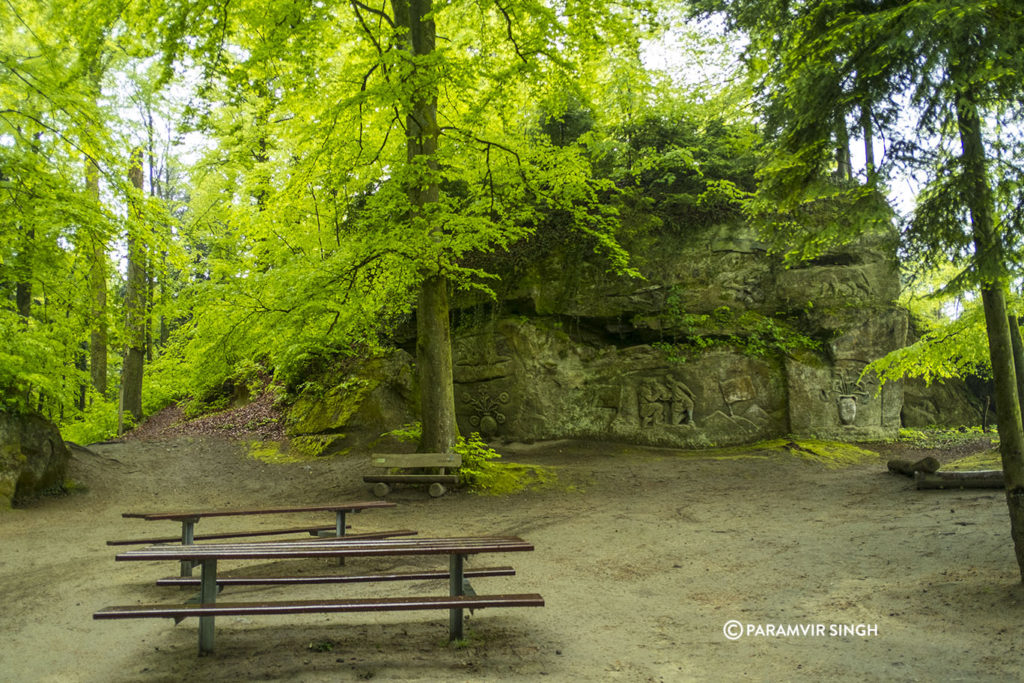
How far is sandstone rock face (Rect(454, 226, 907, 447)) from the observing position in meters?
13.5

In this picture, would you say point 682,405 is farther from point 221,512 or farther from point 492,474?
point 221,512

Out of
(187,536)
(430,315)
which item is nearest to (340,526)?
(187,536)

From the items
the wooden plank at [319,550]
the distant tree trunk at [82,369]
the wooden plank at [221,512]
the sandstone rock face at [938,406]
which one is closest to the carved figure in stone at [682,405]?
the sandstone rock face at [938,406]

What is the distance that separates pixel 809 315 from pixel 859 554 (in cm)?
914

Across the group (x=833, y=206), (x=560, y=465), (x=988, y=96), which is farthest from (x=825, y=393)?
(x=988, y=96)

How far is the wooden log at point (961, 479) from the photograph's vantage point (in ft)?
27.2

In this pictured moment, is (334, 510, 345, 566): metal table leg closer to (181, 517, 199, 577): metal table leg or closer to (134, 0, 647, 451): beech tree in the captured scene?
(181, 517, 199, 577): metal table leg

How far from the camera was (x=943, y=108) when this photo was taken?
4.84 m

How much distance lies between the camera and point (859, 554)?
611cm

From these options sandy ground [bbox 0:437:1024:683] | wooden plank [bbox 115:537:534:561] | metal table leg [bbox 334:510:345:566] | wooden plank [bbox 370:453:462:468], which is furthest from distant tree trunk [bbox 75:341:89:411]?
wooden plank [bbox 115:537:534:561]

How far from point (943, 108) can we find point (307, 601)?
18.8 feet

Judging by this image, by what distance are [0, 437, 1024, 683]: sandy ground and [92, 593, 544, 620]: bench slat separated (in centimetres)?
33

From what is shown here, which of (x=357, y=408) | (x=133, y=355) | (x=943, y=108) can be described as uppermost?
(x=943, y=108)

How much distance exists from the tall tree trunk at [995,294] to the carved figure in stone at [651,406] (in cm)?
843
